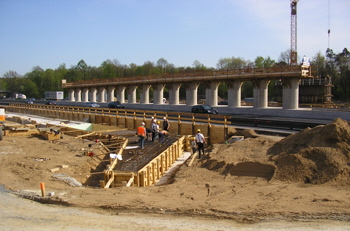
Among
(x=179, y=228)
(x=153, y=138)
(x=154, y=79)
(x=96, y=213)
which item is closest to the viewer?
(x=179, y=228)

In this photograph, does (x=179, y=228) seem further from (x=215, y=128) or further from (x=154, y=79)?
(x=154, y=79)

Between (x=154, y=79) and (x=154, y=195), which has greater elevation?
(x=154, y=79)

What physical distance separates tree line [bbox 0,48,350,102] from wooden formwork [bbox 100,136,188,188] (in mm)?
72625

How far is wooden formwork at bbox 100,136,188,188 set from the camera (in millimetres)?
14391

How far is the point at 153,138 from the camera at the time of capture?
78.1ft

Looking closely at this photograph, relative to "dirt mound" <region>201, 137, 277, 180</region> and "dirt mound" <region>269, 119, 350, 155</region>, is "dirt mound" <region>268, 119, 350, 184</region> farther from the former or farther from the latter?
"dirt mound" <region>201, 137, 277, 180</region>

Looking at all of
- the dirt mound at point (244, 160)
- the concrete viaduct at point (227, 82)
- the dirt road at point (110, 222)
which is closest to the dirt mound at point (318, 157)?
the dirt mound at point (244, 160)

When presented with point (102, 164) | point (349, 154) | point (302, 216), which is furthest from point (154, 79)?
point (302, 216)

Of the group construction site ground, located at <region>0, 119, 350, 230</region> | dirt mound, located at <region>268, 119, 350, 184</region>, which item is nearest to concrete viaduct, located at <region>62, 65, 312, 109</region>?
construction site ground, located at <region>0, 119, 350, 230</region>

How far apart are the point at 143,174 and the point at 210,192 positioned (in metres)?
3.42

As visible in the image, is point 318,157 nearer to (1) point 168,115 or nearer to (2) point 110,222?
(2) point 110,222

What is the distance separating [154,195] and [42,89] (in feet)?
521

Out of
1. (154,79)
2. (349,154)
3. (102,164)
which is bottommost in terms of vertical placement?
(102,164)

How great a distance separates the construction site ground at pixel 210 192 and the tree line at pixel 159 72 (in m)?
73.4
